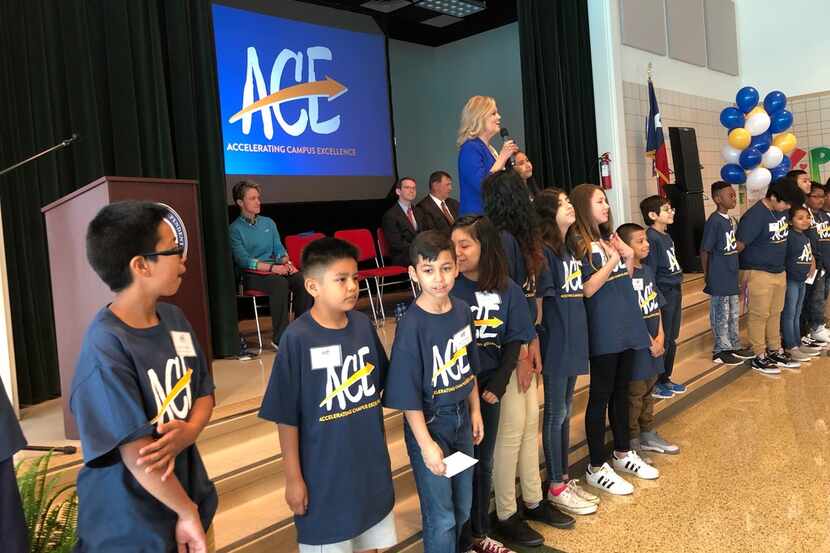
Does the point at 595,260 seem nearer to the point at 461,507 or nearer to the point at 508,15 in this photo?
the point at 461,507

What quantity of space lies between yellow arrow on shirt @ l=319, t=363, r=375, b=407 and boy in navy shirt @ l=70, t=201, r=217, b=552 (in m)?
0.35

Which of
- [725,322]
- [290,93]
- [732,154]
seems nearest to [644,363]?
[725,322]

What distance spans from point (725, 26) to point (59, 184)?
25.5 ft

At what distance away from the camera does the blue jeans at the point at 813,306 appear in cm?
535

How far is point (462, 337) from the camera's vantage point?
1.94 meters

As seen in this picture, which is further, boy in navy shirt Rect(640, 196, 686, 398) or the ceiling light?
the ceiling light

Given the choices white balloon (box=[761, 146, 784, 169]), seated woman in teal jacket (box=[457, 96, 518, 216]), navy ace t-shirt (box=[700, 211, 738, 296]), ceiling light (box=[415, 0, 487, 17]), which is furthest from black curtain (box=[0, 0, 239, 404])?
white balloon (box=[761, 146, 784, 169])

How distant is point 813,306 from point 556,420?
3908 mm

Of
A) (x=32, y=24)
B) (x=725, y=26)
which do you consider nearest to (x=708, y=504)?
(x=32, y=24)

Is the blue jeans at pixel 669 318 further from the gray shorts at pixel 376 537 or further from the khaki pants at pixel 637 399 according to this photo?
the gray shorts at pixel 376 537

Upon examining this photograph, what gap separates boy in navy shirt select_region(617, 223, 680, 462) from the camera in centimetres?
291

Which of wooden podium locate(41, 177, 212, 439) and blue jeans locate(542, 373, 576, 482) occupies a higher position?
wooden podium locate(41, 177, 212, 439)

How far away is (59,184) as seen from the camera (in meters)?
3.47

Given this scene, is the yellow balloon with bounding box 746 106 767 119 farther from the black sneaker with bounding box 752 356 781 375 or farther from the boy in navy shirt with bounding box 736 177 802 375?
the black sneaker with bounding box 752 356 781 375
